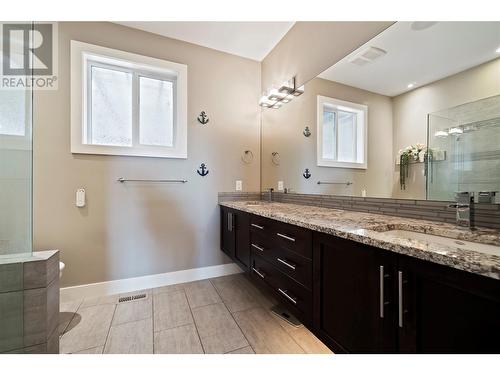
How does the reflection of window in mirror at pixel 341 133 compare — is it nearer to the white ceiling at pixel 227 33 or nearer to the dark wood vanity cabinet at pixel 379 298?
the dark wood vanity cabinet at pixel 379 298

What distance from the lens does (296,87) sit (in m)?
2.21

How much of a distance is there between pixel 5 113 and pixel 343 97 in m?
2.26

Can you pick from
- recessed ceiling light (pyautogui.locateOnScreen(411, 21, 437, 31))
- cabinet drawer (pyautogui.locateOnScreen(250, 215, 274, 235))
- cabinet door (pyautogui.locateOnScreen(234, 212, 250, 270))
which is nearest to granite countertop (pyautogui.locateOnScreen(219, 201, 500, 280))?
cabinet drawer (pyautogui.locateOnScreen(250, 215, 274, 235))

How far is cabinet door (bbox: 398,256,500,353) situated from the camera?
59 cm

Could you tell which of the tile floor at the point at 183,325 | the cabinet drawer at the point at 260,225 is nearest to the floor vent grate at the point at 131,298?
the tile floor at the point at 183,325

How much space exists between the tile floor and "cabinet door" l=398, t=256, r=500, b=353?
2.71 ft

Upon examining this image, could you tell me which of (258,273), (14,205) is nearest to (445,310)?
(258,273)

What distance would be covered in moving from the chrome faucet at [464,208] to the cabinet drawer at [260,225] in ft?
3.23

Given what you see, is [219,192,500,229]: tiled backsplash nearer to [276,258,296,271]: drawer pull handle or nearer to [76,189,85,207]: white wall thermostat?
[276,258,296,271]: drawer pull handle

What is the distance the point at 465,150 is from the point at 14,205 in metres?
2.48

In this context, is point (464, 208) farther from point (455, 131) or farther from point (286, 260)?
point (286, 260)

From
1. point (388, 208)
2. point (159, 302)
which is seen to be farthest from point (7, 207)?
point (388, 208)

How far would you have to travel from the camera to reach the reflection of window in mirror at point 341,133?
159 cm

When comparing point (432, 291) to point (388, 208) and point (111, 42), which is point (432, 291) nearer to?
point (388, 208)
